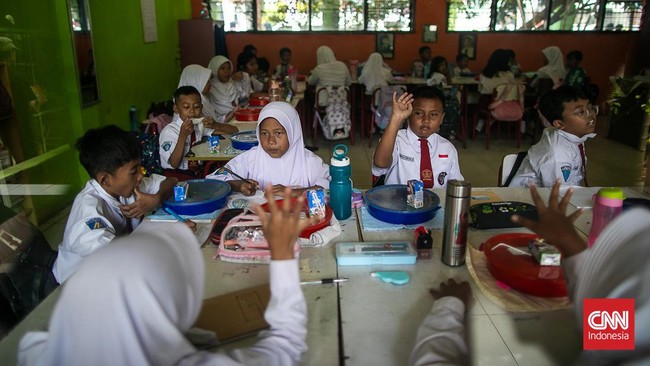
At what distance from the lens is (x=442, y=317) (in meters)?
1.08

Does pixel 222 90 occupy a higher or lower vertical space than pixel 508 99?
higher

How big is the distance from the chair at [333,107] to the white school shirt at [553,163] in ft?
11.9

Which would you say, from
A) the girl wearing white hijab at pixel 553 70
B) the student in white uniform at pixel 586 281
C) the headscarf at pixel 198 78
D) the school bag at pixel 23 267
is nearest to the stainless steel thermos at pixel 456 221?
the student in white uniform at pixel 586 281

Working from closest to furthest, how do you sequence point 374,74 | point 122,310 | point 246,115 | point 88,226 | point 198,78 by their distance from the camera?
point 122,310 < point 88,226 < point 246,115 < point 198,78 < point 374,74

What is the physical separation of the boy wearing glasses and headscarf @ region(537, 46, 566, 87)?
439cm

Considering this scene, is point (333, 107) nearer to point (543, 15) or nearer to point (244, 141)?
point (244, 141)

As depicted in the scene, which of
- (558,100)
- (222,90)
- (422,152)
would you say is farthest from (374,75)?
(422,152)

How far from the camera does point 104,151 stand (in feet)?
5.61

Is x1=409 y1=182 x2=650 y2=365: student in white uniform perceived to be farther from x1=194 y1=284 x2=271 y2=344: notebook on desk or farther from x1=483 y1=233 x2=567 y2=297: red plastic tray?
x1=194 y1=284 x2=271 y2=344: notebook on desk

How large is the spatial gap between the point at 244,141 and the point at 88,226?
1489mm

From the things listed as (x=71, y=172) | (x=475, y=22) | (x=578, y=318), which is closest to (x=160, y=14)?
(x=71, y=172)

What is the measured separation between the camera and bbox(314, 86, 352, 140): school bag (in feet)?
19.0

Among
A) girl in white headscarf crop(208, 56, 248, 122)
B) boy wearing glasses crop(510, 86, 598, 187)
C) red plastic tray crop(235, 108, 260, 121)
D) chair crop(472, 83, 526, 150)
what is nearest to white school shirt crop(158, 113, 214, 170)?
red plastic tray crop(235, 108, 260, 121)

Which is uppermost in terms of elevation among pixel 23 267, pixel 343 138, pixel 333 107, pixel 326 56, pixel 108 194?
pixel 326 56
